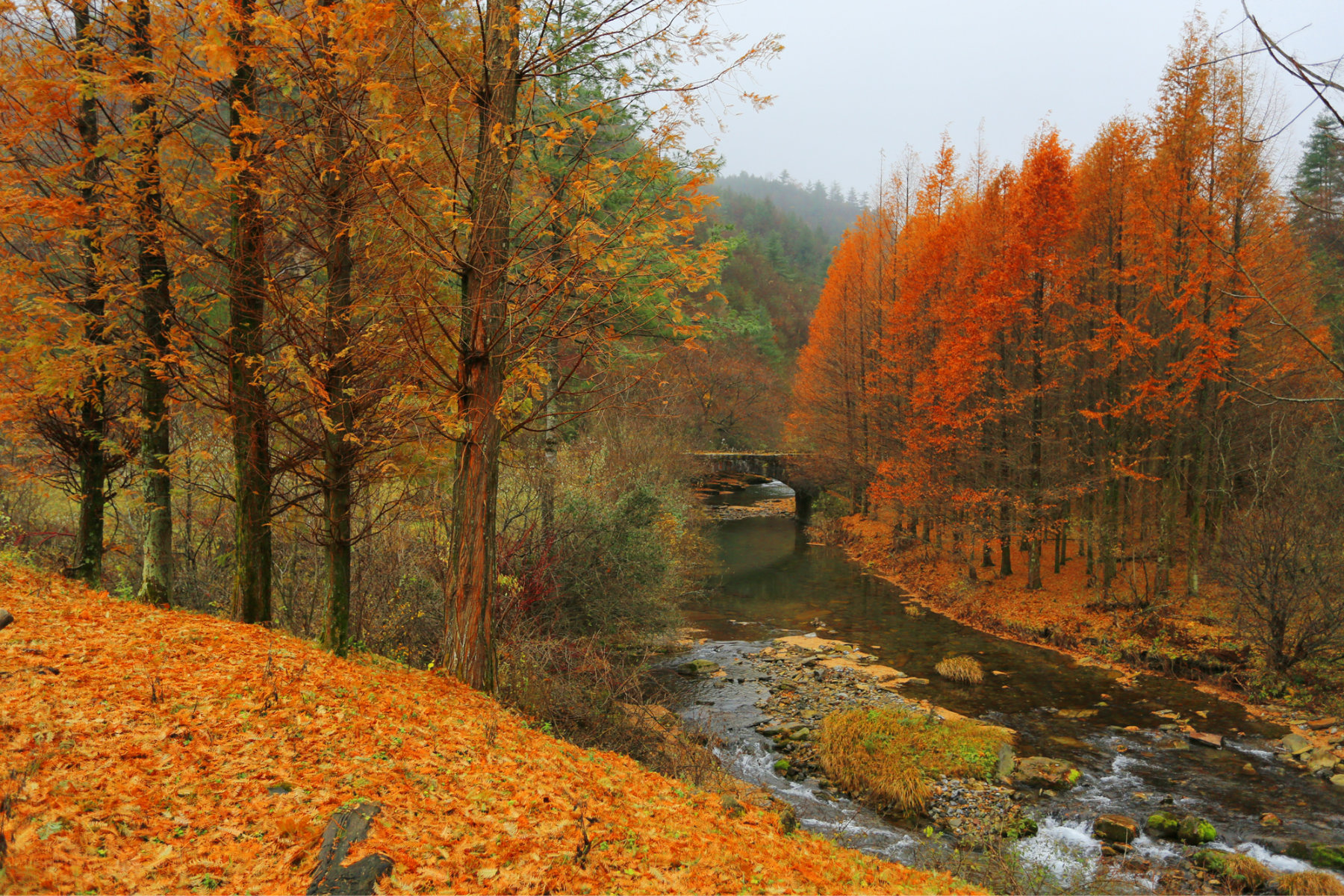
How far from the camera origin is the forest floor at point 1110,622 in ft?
41.8

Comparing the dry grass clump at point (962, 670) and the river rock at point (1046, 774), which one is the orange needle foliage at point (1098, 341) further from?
the river rock at point (1046, 774)

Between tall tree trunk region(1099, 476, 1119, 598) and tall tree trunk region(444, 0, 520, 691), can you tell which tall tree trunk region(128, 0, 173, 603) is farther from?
tall tree trunk region(1099, 476, 1119, 598)

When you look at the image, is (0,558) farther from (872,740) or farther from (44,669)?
(872,740)

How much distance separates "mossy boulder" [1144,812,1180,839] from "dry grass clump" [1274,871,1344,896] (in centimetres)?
106

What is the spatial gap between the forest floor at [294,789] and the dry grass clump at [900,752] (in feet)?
11.7

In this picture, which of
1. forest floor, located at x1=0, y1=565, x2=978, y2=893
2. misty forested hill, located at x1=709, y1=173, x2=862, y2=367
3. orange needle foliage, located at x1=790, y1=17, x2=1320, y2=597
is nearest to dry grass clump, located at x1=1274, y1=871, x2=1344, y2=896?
forest floor, located at x1=0, y1=565, x2=978, y2=893

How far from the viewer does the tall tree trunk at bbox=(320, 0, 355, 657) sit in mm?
6164

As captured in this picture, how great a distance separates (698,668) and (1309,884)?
30.0 ft

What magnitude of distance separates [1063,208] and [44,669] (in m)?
20.0

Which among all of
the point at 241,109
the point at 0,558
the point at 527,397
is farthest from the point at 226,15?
the point at 0,558

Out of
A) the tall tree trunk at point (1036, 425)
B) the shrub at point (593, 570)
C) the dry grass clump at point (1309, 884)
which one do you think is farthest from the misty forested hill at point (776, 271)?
the dry grass clump at point (1309, 884)

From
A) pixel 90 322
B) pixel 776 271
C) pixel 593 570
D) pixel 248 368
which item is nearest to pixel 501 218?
pixel 248 368

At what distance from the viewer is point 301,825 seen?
3.46 m

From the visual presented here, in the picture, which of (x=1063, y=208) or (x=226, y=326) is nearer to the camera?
(x=226, y=326)
